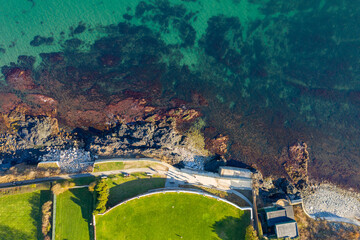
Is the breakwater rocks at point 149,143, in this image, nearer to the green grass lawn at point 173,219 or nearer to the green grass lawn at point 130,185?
the green grass lawn at point 130,185

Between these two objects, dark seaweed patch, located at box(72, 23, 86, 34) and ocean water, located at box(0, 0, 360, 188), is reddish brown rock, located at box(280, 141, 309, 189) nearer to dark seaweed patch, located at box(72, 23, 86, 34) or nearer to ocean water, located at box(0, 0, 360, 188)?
ocean water, located at box(0, 0, 360, 188)

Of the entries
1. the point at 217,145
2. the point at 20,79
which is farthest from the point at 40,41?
the point at 217,145

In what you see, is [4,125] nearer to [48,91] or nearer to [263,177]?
[48,91]

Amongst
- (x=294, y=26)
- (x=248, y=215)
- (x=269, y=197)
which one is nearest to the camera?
(x=248, y=215)

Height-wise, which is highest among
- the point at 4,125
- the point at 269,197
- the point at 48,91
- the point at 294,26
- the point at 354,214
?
the point at 294,26

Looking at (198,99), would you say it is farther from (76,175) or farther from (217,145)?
(76,175)

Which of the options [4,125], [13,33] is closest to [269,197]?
[4,125]
